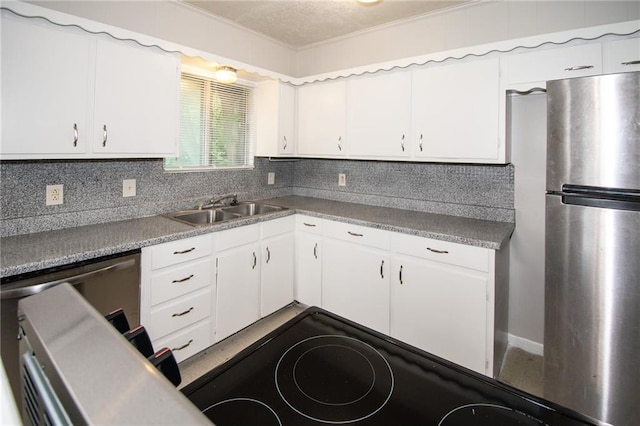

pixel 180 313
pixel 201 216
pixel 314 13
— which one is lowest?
pixel 180 313

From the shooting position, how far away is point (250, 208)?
3.11 m

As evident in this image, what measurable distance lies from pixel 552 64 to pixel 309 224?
197 centimetres

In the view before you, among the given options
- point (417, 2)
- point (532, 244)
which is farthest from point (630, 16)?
point (532, 244)

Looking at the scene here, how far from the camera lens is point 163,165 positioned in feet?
8.59

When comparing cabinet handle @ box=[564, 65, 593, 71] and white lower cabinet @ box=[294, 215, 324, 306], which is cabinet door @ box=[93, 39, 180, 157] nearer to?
white lower cabinet @ box=[294, 215, 324, 306]

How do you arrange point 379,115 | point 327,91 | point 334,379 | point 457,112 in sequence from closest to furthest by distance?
point 334,379 < point 457,112 < point 379,115 < point 327,91

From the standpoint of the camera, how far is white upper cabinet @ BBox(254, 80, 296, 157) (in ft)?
10.4

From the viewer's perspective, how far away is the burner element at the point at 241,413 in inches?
27.7

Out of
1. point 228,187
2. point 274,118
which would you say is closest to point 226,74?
point 274,118

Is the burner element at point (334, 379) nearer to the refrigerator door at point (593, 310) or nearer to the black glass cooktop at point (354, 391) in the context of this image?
the black glass cooktop at point (354, 391)

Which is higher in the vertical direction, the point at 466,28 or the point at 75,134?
the point at 466,28

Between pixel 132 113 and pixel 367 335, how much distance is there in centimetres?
194

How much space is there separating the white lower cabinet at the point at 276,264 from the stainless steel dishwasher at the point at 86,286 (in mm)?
1006

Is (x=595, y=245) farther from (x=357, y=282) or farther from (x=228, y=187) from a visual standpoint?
(x=228, y=187)
